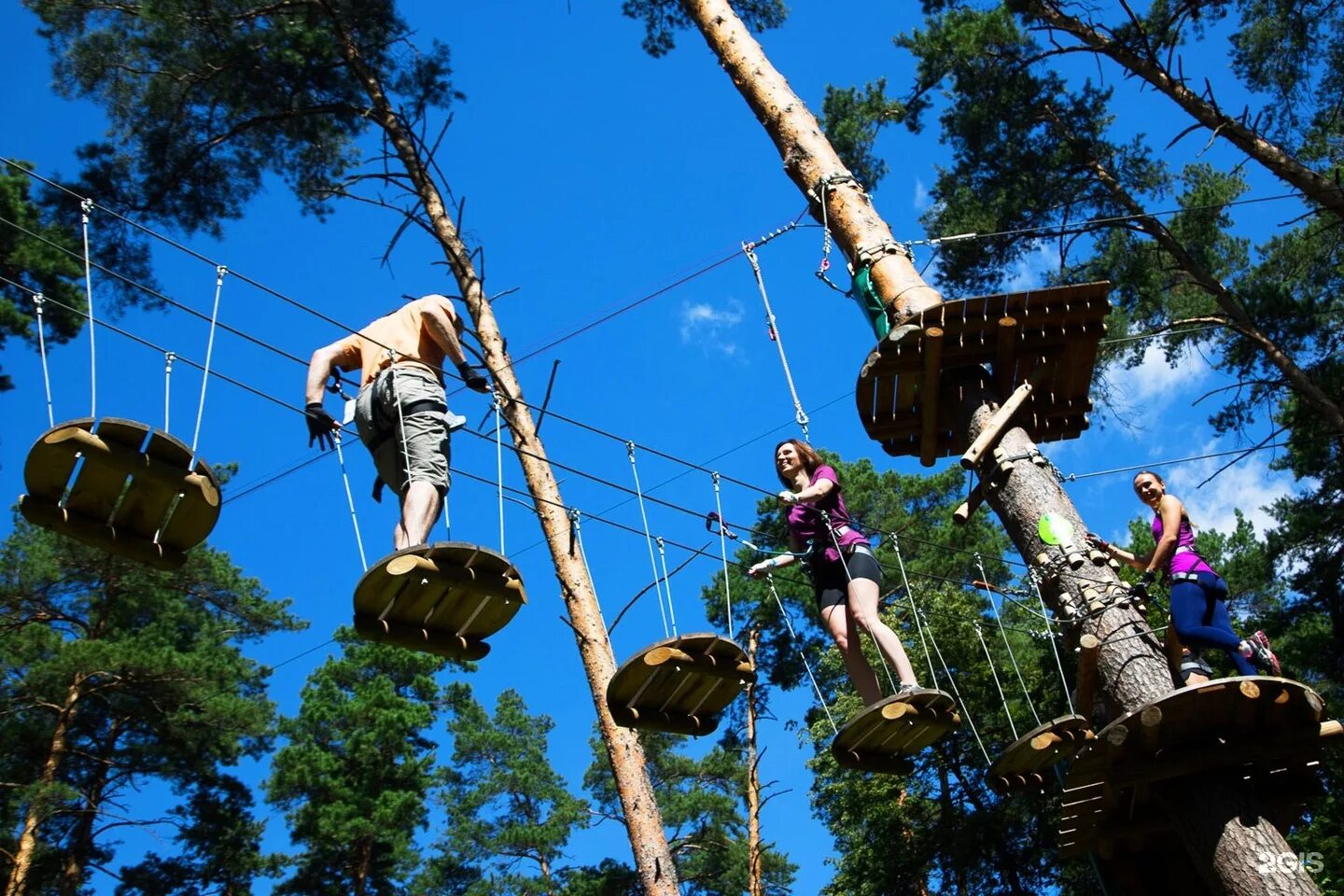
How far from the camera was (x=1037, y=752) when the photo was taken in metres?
5.18

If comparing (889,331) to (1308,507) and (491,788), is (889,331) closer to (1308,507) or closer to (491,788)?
(1308,507)

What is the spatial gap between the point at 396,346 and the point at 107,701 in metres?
10.8

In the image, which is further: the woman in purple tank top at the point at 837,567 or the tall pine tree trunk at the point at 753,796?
the tall pine tree trunk at the point at 753,796

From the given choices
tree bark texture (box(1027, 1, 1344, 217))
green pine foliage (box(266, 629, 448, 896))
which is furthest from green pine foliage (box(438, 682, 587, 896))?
tree bark texture (box(1027, 1, 1344, 217))

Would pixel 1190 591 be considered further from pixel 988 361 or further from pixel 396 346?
pixel 396 346

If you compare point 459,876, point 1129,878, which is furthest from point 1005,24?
point 459,876

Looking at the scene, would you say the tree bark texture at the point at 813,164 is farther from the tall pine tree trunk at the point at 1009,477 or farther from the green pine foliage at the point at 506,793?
the green pine foliage at the point at 506,793

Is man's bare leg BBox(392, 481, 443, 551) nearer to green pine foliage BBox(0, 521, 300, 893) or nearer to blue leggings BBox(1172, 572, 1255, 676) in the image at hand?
blue leggings BBox(1172, 572, 1255, 676)

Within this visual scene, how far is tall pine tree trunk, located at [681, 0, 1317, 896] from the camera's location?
14.3 ft

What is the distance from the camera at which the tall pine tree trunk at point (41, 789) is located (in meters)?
12.9

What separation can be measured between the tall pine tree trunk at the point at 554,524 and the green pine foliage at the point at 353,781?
849 cm

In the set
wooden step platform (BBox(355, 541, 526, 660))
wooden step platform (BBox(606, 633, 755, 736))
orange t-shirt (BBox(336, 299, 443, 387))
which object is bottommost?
wooden step platform (BBox(606, 633, 755, 736))

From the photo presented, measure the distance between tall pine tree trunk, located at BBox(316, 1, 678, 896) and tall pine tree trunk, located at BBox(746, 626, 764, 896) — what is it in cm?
629

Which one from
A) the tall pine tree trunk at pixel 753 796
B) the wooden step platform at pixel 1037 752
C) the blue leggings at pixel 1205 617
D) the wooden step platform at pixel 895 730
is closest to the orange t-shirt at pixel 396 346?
the wooden step platform at pixel 895 730
